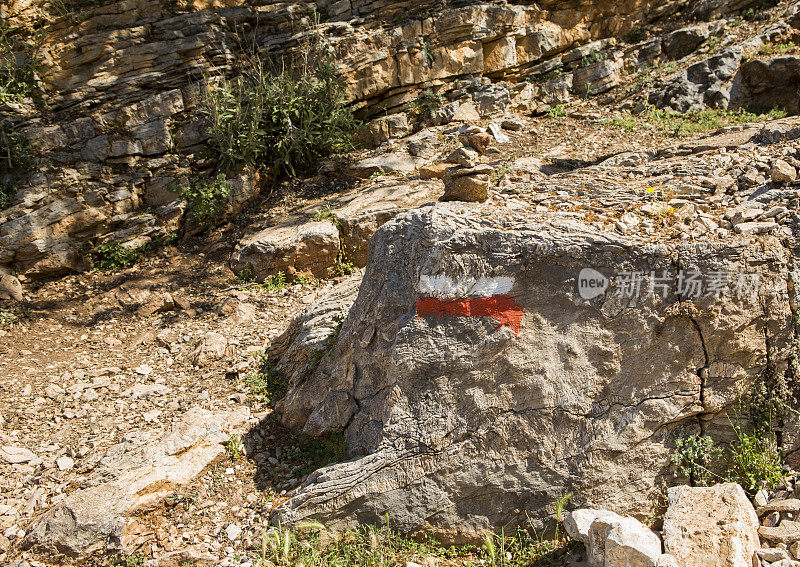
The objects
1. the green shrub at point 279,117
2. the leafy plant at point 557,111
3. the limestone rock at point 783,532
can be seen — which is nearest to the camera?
the limestone rock at point 783,532

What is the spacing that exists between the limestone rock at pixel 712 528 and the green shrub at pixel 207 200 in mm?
6572

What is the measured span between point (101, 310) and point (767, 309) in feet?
21.8

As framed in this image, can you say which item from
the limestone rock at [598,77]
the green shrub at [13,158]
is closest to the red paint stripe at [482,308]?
the green shrub at [13,158]

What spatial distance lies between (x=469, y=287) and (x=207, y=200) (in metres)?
5.22

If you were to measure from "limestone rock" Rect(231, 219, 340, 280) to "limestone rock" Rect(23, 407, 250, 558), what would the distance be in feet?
8.40

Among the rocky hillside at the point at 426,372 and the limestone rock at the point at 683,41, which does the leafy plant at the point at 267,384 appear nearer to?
the rocky hillside at the point at 426,372

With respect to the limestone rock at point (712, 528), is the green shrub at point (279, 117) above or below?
above

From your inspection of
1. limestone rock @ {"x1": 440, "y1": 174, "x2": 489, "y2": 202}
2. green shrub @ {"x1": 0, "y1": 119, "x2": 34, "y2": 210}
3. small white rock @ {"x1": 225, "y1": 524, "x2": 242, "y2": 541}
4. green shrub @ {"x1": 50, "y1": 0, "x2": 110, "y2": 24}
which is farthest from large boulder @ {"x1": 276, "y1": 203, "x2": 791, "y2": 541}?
green shrub @ {"x1": 50, "y1": 0, "x2": 110, "y2": 24}

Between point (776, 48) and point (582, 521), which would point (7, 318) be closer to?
point (582, 521)

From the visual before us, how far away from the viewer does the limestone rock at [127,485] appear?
3744 mm

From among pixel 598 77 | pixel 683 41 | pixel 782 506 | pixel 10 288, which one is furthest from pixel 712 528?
pixel 683 41

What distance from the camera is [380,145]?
28.6 ft

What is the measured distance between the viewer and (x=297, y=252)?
22.6 feet
